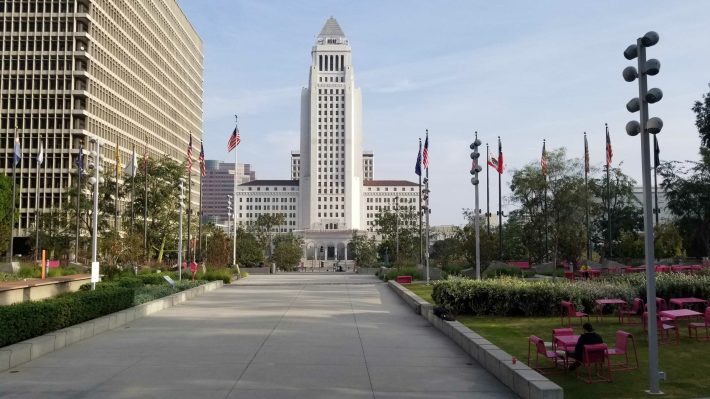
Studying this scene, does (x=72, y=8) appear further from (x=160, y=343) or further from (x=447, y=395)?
(x=447, y=395)

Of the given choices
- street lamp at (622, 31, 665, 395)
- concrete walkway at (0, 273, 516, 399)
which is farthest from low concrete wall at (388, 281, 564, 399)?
street lamp at (622, 31, 665, 395)

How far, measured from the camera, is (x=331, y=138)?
169375 mm

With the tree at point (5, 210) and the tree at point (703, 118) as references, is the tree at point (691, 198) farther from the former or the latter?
the tree at point (5, 210)

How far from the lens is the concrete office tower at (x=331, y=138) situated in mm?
166750

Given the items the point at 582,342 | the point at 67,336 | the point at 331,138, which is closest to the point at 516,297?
the point at 582,342

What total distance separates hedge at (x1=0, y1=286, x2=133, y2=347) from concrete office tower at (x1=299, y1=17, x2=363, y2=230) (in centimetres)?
15048

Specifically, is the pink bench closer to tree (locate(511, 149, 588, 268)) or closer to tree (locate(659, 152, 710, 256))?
tree (locate(511, 149, 588, 268))

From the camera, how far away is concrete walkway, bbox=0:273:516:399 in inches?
377

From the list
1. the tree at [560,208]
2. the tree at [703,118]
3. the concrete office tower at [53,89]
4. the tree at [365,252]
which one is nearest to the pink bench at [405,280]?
the tree at [560,208]

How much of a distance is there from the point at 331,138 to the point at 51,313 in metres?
157

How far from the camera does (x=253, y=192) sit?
638 feet

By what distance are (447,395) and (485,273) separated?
28.0 metres

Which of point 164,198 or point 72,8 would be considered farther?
point 72,8

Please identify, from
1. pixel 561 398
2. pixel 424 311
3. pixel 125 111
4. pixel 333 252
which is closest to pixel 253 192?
pixel 333 252
